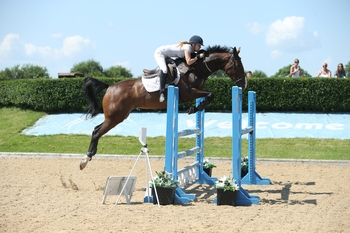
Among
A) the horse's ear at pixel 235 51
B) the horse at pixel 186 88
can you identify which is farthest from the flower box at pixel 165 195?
the horse's ear at pixel 235 51

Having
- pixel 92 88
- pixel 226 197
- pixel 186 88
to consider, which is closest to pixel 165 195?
pixel 226 197

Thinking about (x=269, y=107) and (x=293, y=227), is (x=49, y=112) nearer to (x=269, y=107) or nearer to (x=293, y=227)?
(x=269, y=107)

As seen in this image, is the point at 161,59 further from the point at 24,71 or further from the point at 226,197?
the point at 24,71

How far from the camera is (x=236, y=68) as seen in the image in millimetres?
7406

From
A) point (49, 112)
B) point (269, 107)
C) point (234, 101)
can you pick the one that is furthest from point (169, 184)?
point (49, 112)

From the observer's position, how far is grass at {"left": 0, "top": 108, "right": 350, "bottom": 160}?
40.0 feet

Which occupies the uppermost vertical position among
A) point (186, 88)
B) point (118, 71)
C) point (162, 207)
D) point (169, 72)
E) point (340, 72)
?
point (118, 71)

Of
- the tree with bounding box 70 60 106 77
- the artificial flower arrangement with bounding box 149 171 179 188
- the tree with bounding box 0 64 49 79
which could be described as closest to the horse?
the artificial flower arrangement with bounding box 149 171 179 188

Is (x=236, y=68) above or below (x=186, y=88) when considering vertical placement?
above

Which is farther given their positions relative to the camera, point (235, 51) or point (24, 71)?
point (24, 71)

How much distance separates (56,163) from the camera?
10805 mm

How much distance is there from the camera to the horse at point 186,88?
7382 mm

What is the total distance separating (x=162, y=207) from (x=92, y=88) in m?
2.98

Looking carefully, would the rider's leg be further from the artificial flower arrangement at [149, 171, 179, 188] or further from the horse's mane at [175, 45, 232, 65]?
the artificial flower arrangement at [149, 171, 179, 188]
